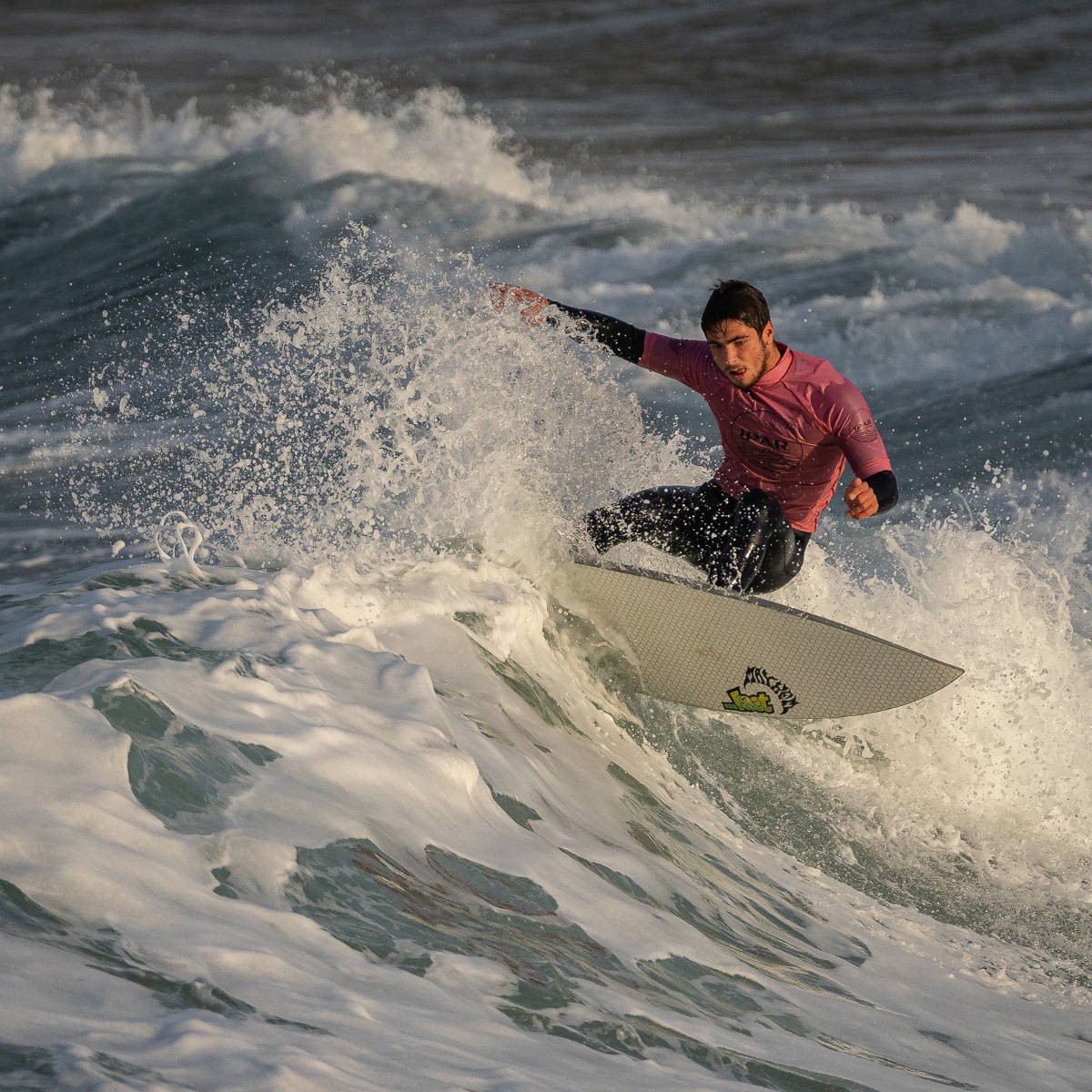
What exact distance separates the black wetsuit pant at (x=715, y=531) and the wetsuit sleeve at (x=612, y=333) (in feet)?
1.88

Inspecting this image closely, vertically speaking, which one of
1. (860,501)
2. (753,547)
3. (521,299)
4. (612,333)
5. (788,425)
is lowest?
(753,547)

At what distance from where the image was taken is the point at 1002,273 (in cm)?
Answer: 1368

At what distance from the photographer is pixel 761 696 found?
537cm

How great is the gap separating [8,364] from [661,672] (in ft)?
29.1

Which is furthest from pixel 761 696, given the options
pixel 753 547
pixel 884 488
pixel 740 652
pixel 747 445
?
pixel 884 488

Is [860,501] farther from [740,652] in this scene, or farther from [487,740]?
[487,740]

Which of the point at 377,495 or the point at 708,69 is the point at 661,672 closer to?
the point at 377,495

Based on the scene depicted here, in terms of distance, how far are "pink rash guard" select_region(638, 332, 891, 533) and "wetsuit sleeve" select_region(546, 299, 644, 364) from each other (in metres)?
0.05

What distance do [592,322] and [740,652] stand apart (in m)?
1.44

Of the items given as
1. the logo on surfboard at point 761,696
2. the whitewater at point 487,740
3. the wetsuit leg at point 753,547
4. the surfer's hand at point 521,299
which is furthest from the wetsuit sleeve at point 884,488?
the surfer's hand at point 521,299

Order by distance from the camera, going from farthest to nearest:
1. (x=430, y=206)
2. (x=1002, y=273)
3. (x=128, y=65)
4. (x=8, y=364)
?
(x=128, y=65) < (x=430, y=206) < (x=1002, y=273) < (x=8, y=364)

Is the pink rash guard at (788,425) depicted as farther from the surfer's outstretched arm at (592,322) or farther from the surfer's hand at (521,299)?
the surfer's hand at (521,299)

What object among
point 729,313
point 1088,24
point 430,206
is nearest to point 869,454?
point 729,313

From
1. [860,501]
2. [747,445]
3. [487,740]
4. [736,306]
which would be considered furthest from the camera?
[747,445]
